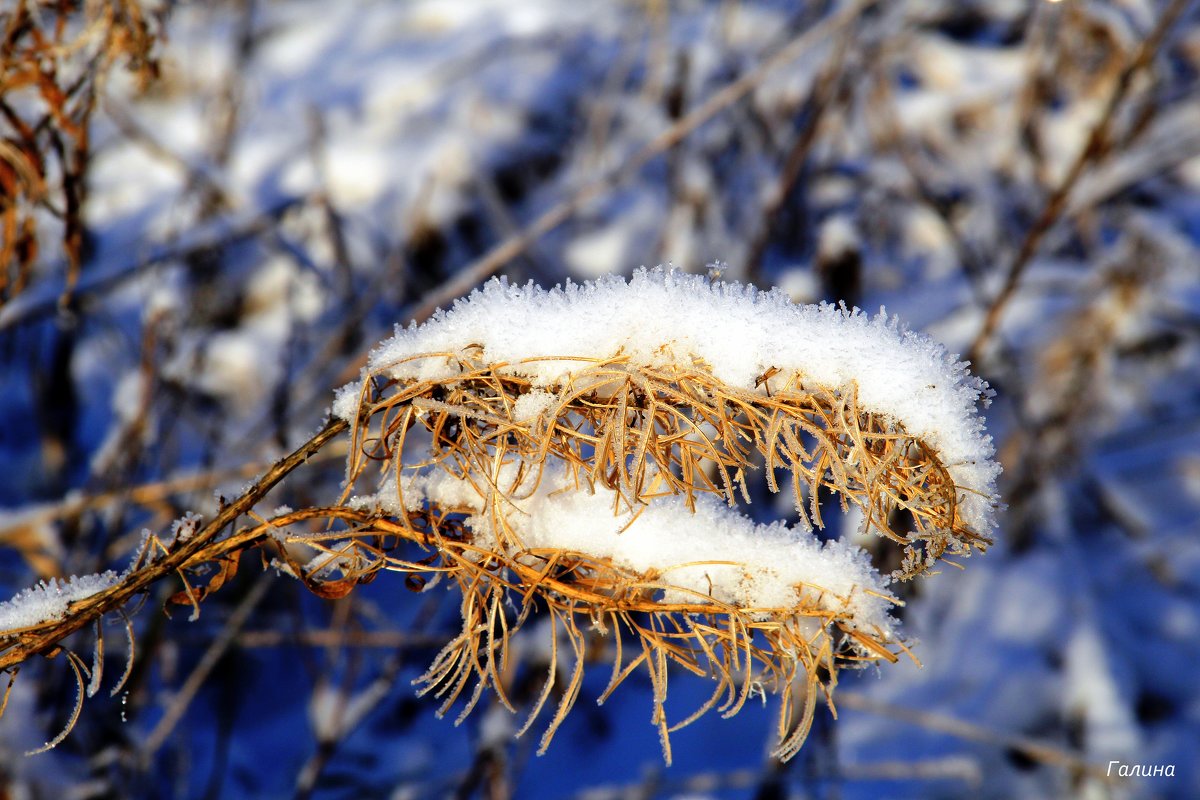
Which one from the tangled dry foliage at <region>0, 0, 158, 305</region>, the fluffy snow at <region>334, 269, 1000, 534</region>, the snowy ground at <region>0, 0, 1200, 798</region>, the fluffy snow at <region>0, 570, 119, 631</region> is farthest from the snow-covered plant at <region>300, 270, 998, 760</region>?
the snowy ground at <region>0, 0, 1200, 798</region>

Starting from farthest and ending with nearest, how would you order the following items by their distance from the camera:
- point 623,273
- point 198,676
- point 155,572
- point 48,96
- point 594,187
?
point 623,273, point 594,187, point 198,676, point 48,96, point 155,572

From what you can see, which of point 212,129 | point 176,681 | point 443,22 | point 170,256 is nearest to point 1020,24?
point 443,22

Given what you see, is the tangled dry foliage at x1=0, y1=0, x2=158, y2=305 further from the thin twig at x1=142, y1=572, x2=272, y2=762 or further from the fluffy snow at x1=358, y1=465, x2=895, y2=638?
the fluffy snow at x1=358, y1=465, x2=895, y2=638

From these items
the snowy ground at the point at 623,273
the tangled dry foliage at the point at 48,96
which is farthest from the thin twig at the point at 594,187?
the tangled dry foliage at the point at 48,96

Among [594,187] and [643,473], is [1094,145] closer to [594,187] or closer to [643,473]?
[594,187]

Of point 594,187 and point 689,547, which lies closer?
point 689,547

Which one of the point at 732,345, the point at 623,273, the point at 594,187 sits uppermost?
the point at 623,273

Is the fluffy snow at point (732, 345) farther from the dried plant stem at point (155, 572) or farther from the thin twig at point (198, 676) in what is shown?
the thin twig at point (198, 676)

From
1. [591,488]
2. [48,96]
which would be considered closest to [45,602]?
[591,488]
